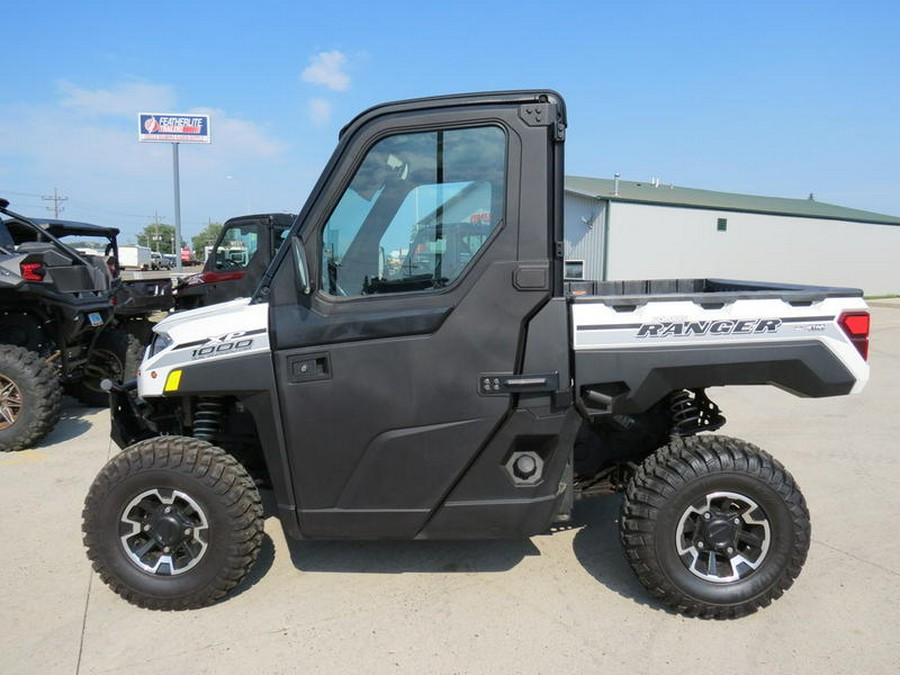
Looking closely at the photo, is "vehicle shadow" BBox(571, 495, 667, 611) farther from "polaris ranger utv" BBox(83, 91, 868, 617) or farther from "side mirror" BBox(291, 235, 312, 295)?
"side mirror" BBox(291, 235, 312, 295)

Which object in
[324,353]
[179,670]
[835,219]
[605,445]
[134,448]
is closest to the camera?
[179,670]

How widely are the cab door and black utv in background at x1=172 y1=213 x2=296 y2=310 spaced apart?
7.89 metres

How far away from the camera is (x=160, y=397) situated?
3125 millimetres

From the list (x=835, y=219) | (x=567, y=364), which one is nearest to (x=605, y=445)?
(x=567, y=364)

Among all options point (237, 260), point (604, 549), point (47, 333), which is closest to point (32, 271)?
point (47, 333)

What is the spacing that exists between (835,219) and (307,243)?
106 ft

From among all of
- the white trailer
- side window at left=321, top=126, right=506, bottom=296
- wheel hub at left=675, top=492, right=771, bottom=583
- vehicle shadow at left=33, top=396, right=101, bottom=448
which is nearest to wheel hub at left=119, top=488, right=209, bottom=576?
side window at left=321, top=126, right=506, bottom=296

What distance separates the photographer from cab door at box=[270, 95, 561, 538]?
266 centimetres

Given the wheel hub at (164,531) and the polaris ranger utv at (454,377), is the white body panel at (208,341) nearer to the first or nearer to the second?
the polaris ranger utv at (454,377)

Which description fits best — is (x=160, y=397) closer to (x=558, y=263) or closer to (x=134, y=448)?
(x=134, y=448)

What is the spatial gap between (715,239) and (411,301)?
25671 mm

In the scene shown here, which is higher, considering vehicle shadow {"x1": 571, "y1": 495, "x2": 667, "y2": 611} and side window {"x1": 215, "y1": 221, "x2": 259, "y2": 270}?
side window {"x1": 215, "y1": 221, "x2": 259, "y2": 270}

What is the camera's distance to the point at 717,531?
9.34 ft

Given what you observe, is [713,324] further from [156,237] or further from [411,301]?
[156,237]
